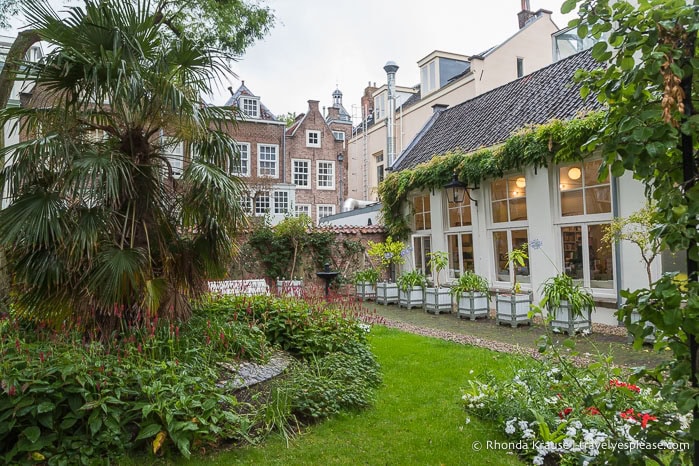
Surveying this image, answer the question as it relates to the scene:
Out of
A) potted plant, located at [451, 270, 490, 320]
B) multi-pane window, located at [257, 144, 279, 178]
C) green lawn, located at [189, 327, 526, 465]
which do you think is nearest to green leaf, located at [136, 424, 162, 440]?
green lawn, located at [189, 327, 526, 465]

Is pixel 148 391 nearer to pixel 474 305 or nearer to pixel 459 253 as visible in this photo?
pixel 474 305

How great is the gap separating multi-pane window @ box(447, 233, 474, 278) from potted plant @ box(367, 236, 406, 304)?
1.59m

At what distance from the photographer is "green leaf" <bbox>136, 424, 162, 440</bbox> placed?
325 centimetres

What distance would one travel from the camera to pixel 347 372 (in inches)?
191

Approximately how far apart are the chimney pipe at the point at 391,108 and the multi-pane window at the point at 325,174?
909 centimetres

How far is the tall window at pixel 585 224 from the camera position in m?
9.21

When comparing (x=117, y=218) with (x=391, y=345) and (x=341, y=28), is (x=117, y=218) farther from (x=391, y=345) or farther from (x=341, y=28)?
(x=341, y=28)

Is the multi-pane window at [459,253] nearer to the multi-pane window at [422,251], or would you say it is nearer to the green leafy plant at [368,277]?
the multi-pane window at [422,251]

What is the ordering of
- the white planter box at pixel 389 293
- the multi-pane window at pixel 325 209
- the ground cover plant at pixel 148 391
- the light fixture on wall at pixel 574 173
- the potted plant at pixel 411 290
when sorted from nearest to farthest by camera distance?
Result: the ground cover plant at pixel 148 391 → the light fixture on wall at pixel 574 173 → the potted plant at pixel 411 290 → the white planter box at pixel 389 293 → the multi-pane window at pixel 325 209

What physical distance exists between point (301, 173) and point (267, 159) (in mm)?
2592

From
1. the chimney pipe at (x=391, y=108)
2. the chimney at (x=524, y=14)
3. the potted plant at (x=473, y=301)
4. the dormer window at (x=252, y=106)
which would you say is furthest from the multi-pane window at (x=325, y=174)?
the potted plant at (x=473, y=301)

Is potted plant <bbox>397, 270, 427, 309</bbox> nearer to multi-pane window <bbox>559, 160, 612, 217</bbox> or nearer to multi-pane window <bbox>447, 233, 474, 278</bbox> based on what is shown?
multi-pane window <bbox>447, 233, 474, 278</bbox>

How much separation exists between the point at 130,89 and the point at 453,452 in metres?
4.55

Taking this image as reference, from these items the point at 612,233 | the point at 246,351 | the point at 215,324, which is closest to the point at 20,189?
the point at 215,324
